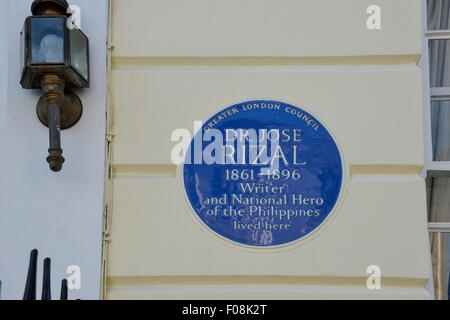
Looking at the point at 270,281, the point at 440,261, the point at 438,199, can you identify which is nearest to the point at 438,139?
the point at 438,199

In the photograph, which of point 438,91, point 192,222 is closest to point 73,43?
point 192,222

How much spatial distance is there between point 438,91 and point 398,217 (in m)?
0.81

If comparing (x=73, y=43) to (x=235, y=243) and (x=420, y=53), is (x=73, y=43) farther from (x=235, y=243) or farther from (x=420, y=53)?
(x=420, y=53)

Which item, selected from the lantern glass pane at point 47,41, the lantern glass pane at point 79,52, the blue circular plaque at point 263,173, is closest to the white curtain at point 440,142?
the blue circular plaque at point 263,173

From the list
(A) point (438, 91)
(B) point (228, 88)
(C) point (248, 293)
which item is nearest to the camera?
(C) point (248, 293)

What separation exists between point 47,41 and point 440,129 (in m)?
2.00

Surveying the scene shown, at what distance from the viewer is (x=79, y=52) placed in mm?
3141

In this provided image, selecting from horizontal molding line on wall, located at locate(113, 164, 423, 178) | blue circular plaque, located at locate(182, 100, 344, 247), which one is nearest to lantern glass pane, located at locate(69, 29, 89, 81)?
horizontal molding line on wall, located at locate(113, 164, 423, 178)

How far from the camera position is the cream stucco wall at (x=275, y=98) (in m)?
3.13

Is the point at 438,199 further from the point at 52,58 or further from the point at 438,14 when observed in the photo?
the point at 52,58

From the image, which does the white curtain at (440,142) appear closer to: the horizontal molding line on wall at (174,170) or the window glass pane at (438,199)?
the window glass pane at (438,199)

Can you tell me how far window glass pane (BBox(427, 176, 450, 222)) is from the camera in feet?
11.4

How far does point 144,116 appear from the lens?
10.8 ft

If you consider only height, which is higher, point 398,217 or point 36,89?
point 36,89
